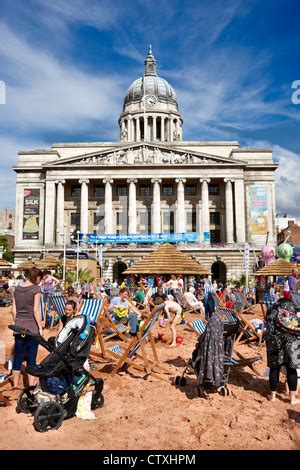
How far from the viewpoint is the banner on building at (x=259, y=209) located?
48375 millimetres

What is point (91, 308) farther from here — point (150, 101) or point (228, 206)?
point (150, 101)

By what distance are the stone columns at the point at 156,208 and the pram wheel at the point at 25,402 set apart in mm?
43139

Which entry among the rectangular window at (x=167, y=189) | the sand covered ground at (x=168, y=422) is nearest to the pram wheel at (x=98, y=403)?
the sand covered ground at (x=168, y=422)

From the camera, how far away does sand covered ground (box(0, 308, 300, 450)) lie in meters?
4.76

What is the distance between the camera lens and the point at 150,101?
68.1 meters

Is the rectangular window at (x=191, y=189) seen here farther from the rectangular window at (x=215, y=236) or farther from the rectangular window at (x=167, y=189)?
the rectangular window at (x=215, y=236)

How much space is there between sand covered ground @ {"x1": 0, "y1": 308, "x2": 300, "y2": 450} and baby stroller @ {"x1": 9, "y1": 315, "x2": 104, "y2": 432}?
6.6 inches

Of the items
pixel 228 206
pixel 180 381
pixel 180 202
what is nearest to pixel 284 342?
pixel 180 381

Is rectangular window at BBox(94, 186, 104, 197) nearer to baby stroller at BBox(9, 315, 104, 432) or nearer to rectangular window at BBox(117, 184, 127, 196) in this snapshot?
rectangular window at BBox(117, 184, 127, 196)

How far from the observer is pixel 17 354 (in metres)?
6.25

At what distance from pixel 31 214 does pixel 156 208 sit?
1537cm
